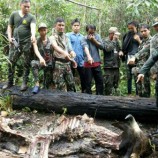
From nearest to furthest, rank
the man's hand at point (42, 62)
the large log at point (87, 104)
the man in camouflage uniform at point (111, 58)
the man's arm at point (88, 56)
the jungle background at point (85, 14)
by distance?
the large log at point (87, 104) → the man's hand at point (42, 62) → the man's arm at point (88, 56) → the man in camouflage uniform at point (111, 58) → the jungle background at point (85, 14)

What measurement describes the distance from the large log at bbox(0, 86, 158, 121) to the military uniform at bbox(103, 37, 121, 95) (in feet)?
4.24

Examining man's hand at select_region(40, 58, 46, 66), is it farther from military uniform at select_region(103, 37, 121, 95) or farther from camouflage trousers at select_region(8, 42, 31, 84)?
military uniform at select_region(103, 37, 121, 95)

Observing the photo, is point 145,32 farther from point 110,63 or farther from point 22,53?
point 22,53

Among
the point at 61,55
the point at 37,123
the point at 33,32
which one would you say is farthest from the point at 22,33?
the point at 37,123

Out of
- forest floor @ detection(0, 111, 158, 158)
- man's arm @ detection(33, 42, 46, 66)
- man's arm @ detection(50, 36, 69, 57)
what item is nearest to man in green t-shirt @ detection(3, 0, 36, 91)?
man's arm @ detection(33, 42, 46, 66)

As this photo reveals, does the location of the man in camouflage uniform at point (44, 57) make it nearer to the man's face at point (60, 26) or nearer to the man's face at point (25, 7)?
the man's face at point (60, 26)

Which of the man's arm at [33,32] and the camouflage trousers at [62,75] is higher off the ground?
the man's arm at [33,32]

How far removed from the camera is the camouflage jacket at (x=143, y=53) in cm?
734

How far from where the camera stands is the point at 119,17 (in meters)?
12.9

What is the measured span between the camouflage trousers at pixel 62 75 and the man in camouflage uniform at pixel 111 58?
1204 millimetres

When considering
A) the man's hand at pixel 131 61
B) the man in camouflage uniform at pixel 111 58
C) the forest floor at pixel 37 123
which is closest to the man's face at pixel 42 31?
the man in camouflage uniform at pixel 111 58

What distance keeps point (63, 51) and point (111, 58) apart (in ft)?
5.14

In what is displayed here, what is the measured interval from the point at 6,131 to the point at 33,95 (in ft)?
6.51

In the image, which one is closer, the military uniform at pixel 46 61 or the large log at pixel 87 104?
the large log at pixel 87 104
